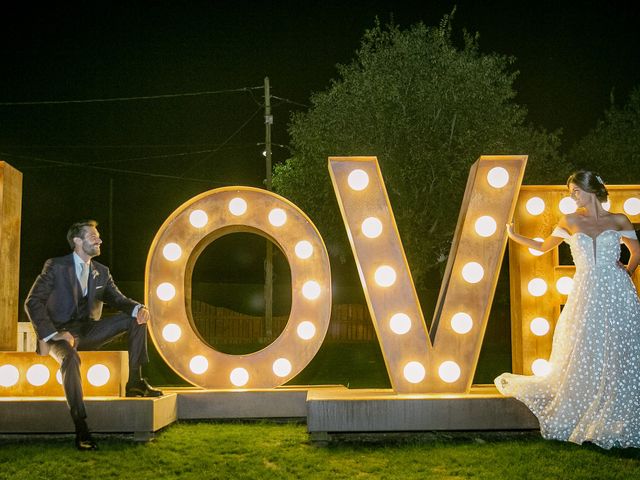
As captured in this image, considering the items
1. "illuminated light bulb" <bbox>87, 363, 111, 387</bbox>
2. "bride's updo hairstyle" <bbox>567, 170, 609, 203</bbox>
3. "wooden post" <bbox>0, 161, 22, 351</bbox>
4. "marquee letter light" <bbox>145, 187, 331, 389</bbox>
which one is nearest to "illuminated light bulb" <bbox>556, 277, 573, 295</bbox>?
"bride's updo hairstyle" <bbox>567, 170, 609, 203</bbox>

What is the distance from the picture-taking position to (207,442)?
20.6 ft

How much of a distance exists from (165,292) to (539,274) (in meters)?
3.97

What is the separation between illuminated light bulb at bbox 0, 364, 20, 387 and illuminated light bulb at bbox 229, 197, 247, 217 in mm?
2757

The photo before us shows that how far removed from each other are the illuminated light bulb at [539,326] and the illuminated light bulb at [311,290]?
2.25m

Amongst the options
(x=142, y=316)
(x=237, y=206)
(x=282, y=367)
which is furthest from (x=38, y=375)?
(x=237, y=206)

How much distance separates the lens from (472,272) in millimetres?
6898

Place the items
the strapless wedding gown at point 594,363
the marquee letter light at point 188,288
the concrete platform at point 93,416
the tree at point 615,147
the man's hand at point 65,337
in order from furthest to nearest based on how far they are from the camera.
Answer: the tree at point 615,147 → the marquee letter light at point 188,288 → the concrete platform at point 93,416 → the man's hand at point 65,337 → the strapless wedding gown at point 594,363

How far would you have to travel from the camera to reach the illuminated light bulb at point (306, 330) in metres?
7.17

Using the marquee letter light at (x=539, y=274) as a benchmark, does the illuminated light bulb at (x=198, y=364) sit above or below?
below

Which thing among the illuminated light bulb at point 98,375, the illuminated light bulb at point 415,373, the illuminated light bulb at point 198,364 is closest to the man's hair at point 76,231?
the illuminated light bulb at point 98,375

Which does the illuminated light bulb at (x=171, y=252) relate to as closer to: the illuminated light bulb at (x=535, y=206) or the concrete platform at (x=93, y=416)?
the concrete platform at (x=93, y=416)

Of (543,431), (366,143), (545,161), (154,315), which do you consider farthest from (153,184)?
(543,431)

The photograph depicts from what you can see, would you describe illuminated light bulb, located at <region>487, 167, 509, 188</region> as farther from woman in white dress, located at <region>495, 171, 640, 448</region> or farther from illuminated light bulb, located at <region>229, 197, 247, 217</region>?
illuminated light bulb, located at <region>229, 197, 247, 217</region>

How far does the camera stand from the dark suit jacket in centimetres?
628
